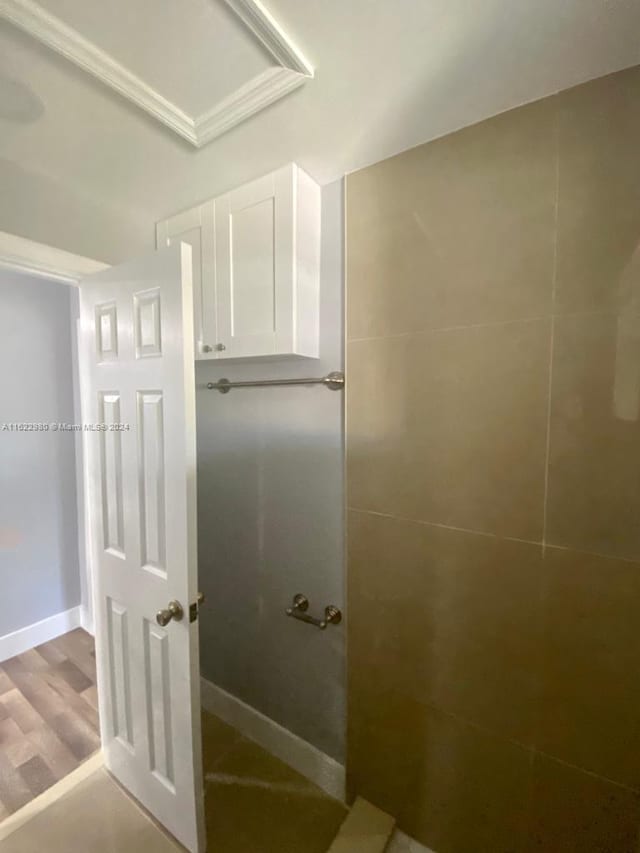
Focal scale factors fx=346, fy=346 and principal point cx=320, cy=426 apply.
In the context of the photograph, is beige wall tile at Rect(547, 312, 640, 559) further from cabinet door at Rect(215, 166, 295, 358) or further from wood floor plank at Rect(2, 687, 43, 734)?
wood floor plank at Rect(2, 687, 43, 734)

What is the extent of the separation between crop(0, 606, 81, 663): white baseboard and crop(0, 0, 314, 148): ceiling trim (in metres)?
2.85

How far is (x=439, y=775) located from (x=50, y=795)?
1.46m

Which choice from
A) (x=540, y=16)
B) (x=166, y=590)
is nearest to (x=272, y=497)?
(x=166, y=590)

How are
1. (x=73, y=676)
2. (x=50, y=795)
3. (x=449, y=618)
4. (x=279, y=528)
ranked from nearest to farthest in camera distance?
(x=449, y=618), (x=50, y=795), (x=279, y=528), (x=73, y=676)

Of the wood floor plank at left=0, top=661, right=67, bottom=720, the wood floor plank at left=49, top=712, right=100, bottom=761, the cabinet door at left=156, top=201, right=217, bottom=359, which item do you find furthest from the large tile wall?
the wood floor plank at left=0, top=661, right=67, bottom=720

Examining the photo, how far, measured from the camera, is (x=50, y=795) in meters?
1.32

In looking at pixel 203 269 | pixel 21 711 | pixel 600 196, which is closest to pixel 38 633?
pixel 21 711

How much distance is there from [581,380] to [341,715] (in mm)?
1442

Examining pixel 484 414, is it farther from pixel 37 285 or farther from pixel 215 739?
pixel 37 285

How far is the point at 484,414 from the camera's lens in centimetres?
99

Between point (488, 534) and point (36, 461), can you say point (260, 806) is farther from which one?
point (36, 461)

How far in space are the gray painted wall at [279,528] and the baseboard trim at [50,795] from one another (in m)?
0.52

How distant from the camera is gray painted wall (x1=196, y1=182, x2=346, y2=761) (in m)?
1.30

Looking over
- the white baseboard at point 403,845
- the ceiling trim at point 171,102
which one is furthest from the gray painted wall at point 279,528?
the ceiling trim at point 171,102
